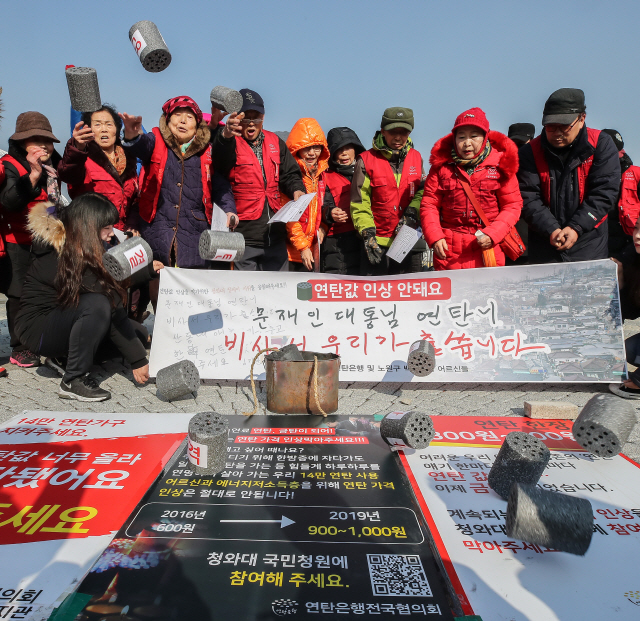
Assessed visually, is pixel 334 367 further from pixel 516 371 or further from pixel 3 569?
pixel 3 569

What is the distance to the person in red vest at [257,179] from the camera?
464 centimetres

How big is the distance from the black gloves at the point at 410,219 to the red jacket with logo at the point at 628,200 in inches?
83.3

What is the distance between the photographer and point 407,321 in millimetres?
4262

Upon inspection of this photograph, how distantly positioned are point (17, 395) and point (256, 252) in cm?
226

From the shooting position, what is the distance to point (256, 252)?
15.7 feet

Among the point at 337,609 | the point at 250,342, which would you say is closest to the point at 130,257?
the point at 250,342

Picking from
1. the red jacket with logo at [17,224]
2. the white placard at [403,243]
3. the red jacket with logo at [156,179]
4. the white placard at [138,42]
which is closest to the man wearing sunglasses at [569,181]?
the white placard at [403,243]

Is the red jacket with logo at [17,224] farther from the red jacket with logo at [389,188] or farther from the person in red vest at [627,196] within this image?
the person in red vest at [627,196]

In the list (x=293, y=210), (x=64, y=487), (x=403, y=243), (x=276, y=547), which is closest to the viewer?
(x=276, y=547)

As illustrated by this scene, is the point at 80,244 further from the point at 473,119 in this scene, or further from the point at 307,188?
the point at 473,119

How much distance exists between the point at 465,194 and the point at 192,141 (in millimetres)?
2324

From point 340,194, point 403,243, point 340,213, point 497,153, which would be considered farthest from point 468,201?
point 340,194

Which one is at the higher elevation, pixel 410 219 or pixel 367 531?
pixel 410 219

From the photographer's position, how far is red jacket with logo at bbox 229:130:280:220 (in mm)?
4648
